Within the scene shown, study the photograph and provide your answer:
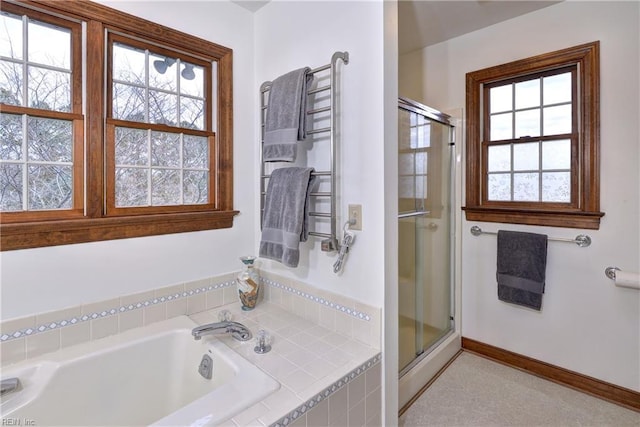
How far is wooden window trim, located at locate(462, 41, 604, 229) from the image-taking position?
195 centimetres

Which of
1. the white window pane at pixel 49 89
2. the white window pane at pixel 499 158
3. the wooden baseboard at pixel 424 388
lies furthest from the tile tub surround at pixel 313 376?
the white window pane at pixel 499 158

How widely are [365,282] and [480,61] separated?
2098 mm

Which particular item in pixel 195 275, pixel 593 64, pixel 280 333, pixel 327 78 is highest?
pixel 593 64

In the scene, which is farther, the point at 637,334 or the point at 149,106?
the point at 637,334

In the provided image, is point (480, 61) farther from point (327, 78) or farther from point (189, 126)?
point (189, 126)

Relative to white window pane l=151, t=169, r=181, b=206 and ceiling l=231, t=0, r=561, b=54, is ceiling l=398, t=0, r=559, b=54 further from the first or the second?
white window pane l=151, t=169, r=181, b=206

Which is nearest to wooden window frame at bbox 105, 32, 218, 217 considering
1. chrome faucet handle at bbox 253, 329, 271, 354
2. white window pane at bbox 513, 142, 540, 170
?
chrome faucet handle at bbox 253, 329, 271, 354

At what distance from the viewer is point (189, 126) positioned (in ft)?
6.12

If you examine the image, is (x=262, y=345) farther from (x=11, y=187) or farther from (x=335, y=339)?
(x=11, y=187)

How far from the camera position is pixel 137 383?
1.47 m

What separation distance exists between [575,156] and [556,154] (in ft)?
0.38

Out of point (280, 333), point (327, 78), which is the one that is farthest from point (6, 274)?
point (327, 78)

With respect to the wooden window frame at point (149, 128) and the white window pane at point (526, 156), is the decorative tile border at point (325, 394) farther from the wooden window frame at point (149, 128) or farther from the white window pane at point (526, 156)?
the white window pane at point (526, 156)

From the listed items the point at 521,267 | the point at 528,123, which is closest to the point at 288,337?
the point at 521,267
